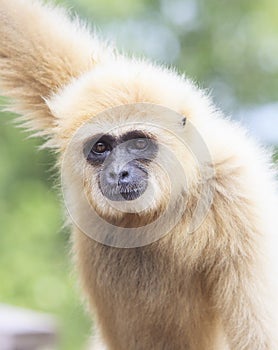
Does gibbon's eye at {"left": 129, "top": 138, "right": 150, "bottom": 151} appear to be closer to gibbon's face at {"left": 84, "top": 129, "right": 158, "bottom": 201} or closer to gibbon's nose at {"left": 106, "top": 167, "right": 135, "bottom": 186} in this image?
gibbon's face at {"left": 84, "top": 129, "right": 158, "bottom": 201}

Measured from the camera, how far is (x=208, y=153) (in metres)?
4.87

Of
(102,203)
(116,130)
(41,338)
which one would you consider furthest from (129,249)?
(41,338)

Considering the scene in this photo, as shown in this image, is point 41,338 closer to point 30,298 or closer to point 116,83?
point 116,83

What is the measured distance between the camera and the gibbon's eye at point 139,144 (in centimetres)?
496

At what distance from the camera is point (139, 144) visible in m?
4.98

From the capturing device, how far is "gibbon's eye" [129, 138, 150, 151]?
16.3ft

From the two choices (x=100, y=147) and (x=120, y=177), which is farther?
(x=100, y=147)

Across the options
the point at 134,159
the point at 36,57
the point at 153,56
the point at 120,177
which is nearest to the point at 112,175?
the point at 120,177

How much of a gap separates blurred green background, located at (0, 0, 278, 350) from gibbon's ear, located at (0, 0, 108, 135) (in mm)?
6476

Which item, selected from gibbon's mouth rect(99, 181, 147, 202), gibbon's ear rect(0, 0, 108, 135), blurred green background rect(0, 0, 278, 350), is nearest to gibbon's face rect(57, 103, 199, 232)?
gibbon's mouth rect(99, 181, 147, 202)

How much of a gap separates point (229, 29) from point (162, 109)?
962 centimetres

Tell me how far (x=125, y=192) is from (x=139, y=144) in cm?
37

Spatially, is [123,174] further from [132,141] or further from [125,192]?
[132,141]

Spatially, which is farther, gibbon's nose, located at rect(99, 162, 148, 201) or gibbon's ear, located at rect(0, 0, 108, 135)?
gibbon's ear, located at rect(0, 0, 108, 135)
